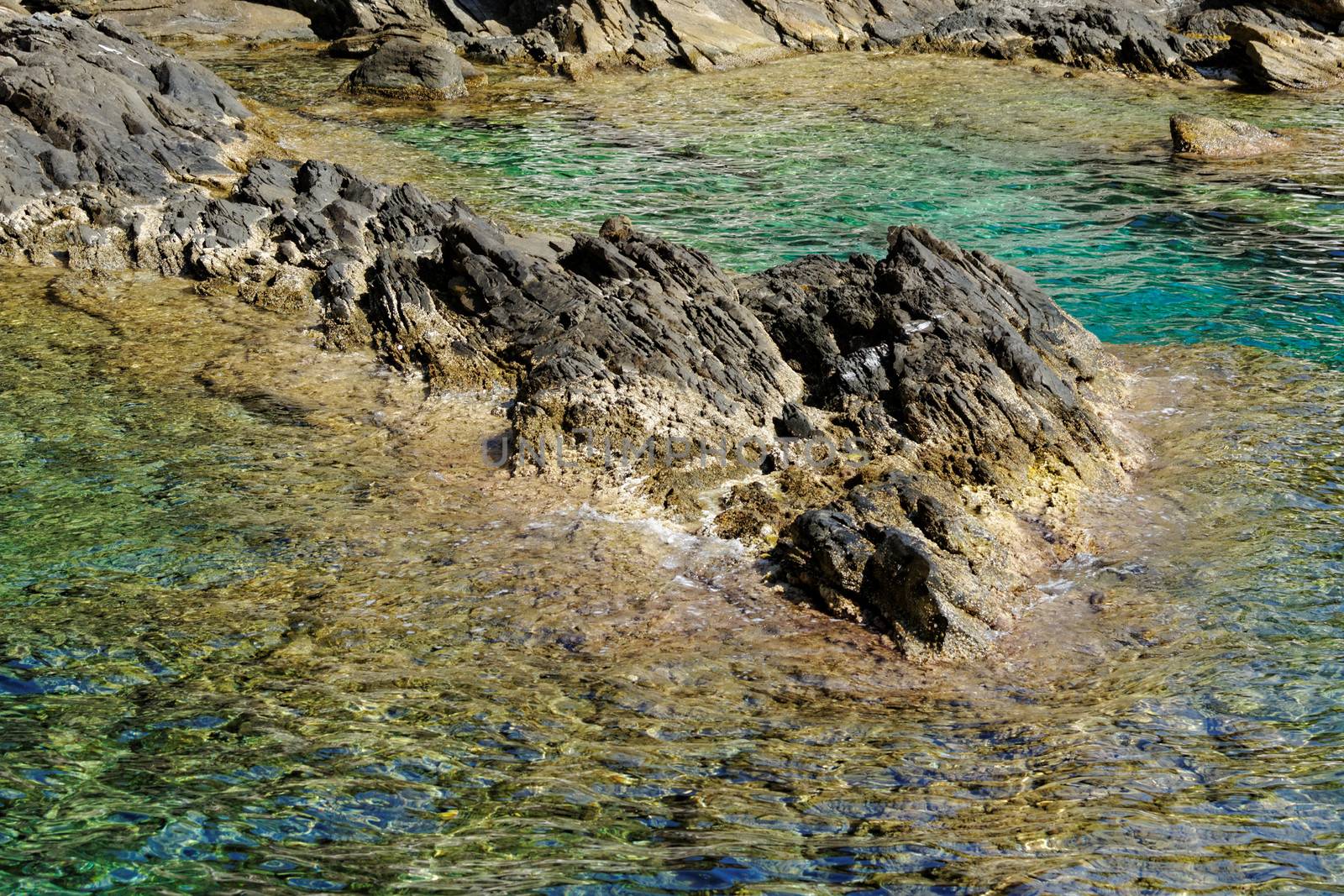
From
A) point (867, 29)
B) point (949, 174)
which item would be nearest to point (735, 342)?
point (949, 174)

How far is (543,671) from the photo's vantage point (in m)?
6.68

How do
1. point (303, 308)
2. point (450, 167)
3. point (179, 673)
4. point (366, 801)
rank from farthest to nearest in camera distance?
point (450, 167) → point (303, 308) → point (179, 673) → point (366, 801)

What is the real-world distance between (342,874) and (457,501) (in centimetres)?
449

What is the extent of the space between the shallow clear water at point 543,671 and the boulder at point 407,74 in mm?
14114

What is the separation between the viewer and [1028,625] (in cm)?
749

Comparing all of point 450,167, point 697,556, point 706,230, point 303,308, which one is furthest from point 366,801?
point 450,167

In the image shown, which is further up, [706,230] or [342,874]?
[706,230]

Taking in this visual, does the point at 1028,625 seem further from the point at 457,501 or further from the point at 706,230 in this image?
the point at 706,230

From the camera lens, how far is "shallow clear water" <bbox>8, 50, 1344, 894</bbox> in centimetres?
472

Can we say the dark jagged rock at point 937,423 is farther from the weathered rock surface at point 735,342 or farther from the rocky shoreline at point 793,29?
the rocky shoreline at point 793,29

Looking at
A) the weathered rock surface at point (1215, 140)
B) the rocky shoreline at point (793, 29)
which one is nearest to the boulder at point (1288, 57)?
the rocky shoreline at point (793, 29)

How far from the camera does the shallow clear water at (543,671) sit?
4.72m

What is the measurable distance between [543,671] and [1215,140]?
18.3 meters

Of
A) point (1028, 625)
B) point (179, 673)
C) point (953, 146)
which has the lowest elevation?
point (179, 673)
